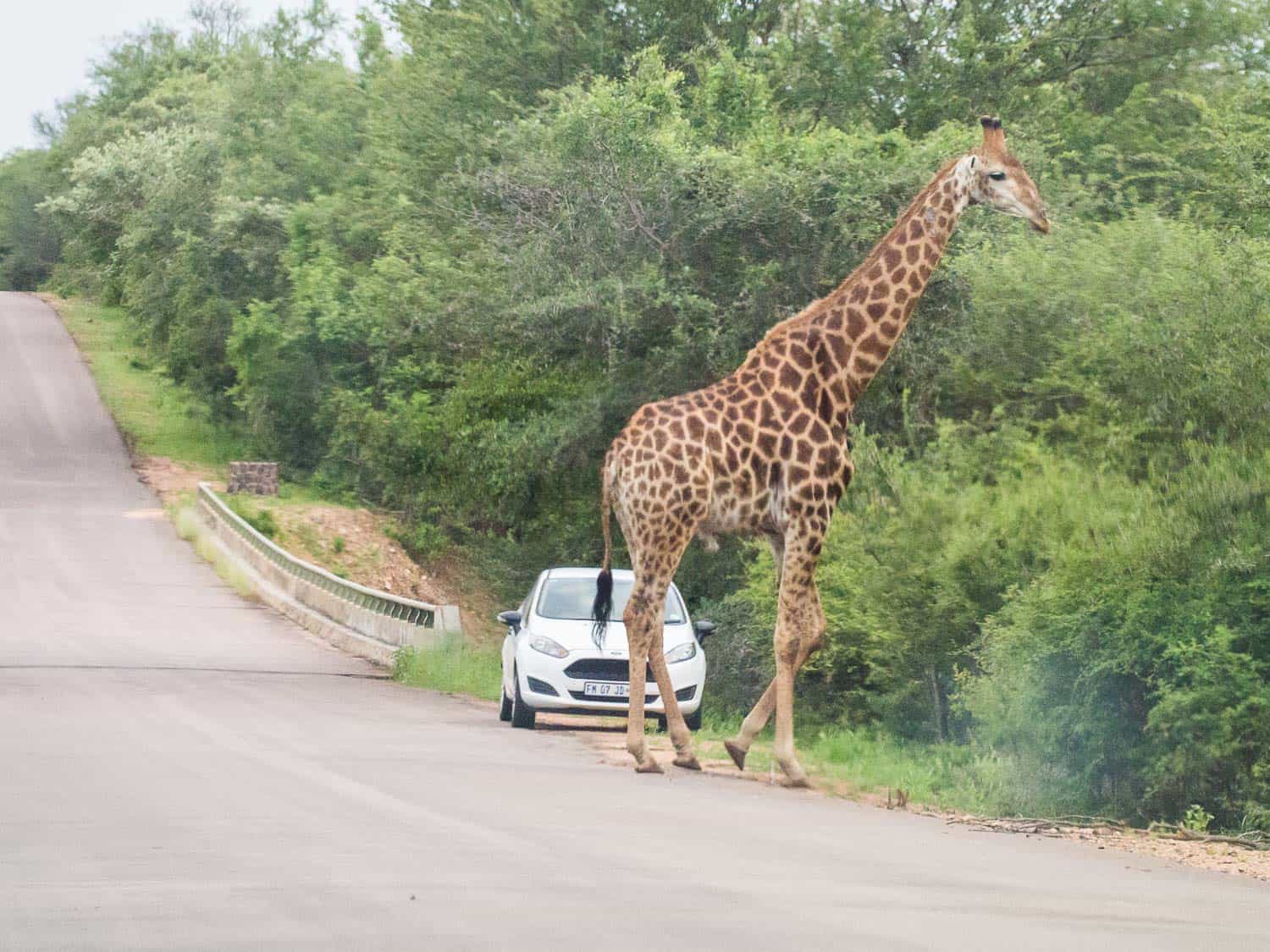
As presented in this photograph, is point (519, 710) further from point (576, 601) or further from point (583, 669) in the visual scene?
point (576, 601)

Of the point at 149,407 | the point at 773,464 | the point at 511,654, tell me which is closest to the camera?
the point at 773,464

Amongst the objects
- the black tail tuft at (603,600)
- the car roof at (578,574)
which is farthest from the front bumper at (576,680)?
the black tail tuft at (603,600)

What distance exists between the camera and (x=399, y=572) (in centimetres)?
4438

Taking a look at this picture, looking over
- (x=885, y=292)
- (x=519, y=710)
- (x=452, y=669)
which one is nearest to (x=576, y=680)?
(x=519, y=710)

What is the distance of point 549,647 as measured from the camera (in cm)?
1948

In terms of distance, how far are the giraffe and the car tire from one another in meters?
3.36

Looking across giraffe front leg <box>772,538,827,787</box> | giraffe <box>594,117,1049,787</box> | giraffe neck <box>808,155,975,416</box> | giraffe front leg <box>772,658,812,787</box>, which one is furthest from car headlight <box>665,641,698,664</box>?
giraffe neck <box>808,155,975,416</box>

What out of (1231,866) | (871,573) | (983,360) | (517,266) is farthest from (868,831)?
(517,266)

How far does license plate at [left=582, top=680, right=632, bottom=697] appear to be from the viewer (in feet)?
63.8

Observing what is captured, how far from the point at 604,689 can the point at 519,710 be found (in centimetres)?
92

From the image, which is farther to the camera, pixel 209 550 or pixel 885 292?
pixel 209 550

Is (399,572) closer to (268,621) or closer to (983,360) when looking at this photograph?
(268,621)

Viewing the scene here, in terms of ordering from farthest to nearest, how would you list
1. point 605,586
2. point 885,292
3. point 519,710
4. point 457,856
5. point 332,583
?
point 332,583 < point 519,710 < point 605,586 < point 885,292 < point 457,856

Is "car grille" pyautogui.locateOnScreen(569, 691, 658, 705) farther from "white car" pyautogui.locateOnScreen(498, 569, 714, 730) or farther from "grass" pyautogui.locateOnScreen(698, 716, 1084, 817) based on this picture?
"grass" pyautogui.locateOnScreen(698, 716, 1084, 817)
